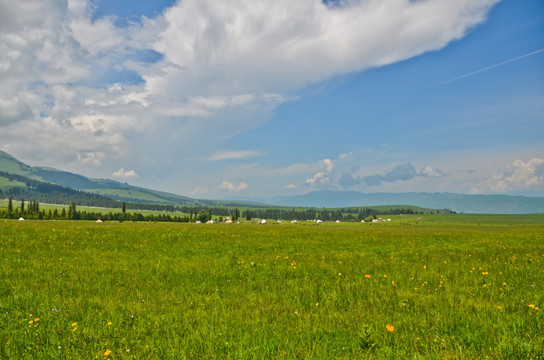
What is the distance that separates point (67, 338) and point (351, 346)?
507 cm

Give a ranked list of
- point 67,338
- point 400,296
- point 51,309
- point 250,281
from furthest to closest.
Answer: point 250,281, point 400,296, point 51,309, point 67,338

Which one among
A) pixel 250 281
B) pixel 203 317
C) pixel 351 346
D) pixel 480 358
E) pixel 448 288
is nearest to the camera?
pixel 480 358

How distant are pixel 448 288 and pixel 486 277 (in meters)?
2.66

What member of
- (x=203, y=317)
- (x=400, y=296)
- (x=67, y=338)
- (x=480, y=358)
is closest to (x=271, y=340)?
(x=203, y=317)

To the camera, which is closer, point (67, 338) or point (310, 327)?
point (67, 338)

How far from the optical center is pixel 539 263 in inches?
498

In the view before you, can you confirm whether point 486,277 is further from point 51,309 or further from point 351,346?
point 51,309

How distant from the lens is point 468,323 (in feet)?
19.4

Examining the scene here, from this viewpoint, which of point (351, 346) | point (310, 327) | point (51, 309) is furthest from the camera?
point (51, 309)

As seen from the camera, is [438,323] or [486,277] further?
[486,277]

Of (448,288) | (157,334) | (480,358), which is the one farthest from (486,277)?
(157,334)

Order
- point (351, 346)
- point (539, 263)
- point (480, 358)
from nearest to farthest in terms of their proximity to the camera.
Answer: point (480, 358), point (351, 346), point (539, 263)

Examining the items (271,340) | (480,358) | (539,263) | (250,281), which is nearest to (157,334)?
(271,340)

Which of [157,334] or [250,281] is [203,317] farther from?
[250,281]
